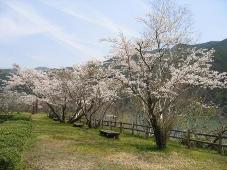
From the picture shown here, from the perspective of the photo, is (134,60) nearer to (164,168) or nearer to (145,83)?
(145,83)

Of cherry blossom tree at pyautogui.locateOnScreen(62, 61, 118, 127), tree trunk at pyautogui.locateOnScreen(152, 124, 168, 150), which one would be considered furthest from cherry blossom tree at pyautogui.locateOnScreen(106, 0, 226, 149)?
cherry blossom tree at pyautogui.locateOnScreen(62, 61, 118, 127)

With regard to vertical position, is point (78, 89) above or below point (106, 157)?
above

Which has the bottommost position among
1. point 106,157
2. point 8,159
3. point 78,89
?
point 106,157

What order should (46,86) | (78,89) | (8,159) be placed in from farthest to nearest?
(46,86) < (78,89) < (8,159)

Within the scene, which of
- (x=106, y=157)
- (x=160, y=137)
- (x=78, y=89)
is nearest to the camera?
(x=106, y=157)

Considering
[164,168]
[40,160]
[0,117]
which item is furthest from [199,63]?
[0,117]

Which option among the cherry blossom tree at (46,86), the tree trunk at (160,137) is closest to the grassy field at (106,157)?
the tree trunk at (160,137)

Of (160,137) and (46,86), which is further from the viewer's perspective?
(46,86)

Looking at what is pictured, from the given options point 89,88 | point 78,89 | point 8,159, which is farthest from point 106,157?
point 78,89

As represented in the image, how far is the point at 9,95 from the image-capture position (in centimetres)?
7156

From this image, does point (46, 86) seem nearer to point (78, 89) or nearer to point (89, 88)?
point (78, 89)

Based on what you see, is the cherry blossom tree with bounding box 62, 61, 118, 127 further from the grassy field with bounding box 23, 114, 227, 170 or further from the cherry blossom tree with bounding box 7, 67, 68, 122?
the grassy field with bounding box 23, 114, 227, 170

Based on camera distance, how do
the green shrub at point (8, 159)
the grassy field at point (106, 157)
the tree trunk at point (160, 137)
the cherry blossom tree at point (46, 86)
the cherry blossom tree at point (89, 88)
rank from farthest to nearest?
the cherry blossom tree at point (46, 86) < the cherry blossom tree at point (89, 88) < the tree trunk at point (160, 137) < the grassy field at point (106, 157) < the green shrub at point (8, 159)

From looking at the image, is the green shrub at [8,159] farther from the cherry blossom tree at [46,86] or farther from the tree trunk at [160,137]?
the cherry blossom tree at [46,86]
